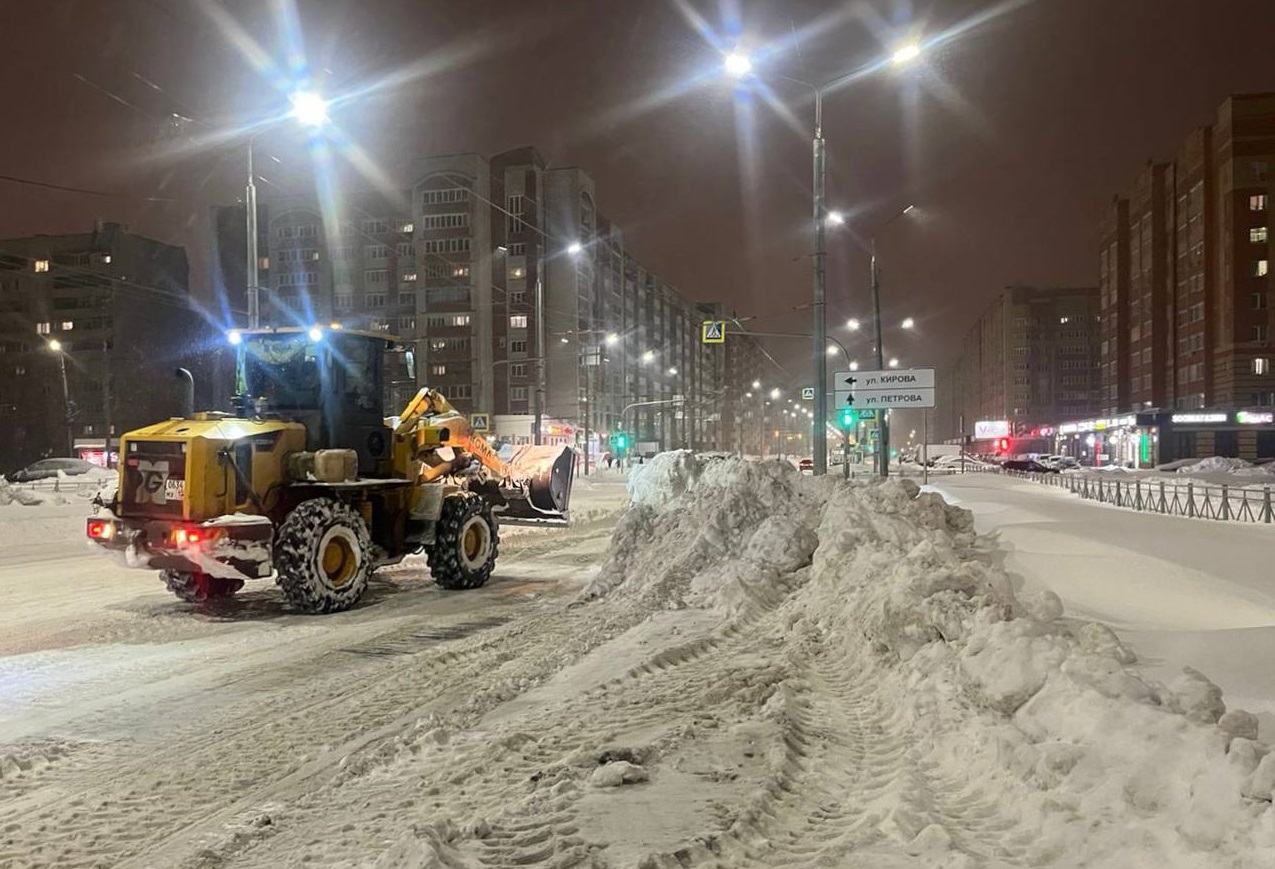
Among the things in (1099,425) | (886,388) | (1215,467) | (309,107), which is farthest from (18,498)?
(1099,425)

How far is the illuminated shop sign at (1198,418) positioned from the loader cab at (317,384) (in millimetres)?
69566

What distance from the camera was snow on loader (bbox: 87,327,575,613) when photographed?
32.5 feet

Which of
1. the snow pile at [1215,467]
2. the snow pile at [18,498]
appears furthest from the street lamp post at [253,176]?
the snow pile at [1215,467]

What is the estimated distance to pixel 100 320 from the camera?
87.8 m

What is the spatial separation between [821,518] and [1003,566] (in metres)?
3.02

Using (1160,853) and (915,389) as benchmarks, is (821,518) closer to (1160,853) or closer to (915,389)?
(915,389)

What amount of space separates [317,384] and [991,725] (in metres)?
9.32

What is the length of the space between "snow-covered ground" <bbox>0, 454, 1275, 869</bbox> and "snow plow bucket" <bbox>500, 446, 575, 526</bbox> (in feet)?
14.3

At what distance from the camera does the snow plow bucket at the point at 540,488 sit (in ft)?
Answer: 49.8

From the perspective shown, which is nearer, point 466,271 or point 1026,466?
point 1026,466

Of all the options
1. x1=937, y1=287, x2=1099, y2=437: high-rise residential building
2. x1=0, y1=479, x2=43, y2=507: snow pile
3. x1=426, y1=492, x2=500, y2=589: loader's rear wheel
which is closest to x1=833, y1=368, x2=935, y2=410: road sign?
x1=426, y1=492, x2=500, y2=589: loader's rear wheel

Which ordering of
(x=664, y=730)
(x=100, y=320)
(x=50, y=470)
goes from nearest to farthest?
(x=664, y=730) < (x=50, y=470) < (x=100, y=320)

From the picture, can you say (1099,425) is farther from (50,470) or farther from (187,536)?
(187,536)

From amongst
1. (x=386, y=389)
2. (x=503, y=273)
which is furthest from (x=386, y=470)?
(x=503, y=273)
